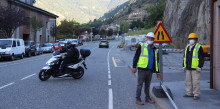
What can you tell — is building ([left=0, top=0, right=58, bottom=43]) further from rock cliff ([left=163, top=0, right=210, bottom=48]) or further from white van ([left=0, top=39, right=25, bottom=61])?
rock cliff ([left=163, top=0, right=210, bottom=48])

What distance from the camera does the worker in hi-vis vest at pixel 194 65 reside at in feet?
22.1

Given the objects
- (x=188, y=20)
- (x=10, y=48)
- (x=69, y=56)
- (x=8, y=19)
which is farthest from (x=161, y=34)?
(x=188, y=20)

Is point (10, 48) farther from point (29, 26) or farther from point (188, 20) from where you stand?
point (188, 20)

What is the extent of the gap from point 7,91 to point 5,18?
73.0 ft

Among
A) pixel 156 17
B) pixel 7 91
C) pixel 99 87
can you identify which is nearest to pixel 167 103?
pixel 99 87

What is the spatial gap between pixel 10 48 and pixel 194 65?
19673 mm

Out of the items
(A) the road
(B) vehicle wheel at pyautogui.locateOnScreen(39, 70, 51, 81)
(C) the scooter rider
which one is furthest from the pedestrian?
(B) vehicle wheel at pyautogui.locateOnScreen(39, 70, 51, 81)

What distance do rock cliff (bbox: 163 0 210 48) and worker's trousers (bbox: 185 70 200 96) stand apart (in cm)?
1951

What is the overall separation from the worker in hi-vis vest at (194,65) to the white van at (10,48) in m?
19.1

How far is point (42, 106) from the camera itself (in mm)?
6418

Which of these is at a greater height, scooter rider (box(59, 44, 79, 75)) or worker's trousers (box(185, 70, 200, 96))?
scooter rider (box(59, 44, 79, 75))

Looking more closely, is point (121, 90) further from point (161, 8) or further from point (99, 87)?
point (161, 8)

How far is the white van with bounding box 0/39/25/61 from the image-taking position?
74.0 ft

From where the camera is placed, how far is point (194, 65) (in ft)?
22.4
